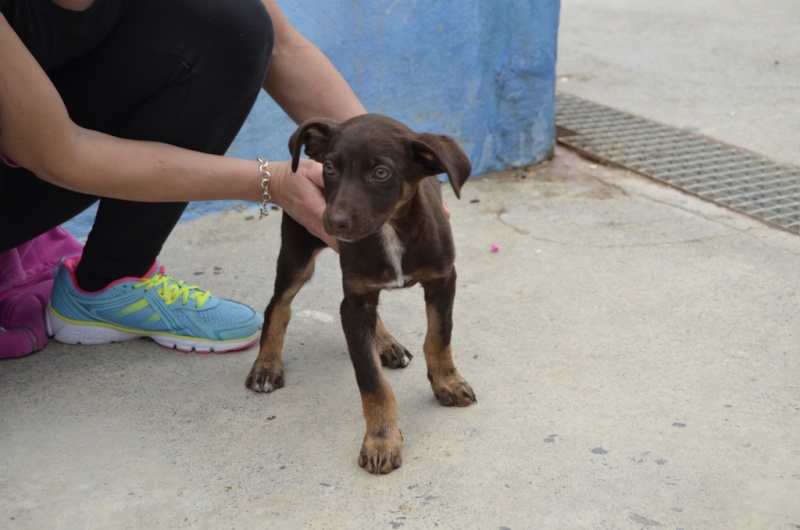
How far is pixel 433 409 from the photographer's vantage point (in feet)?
9.58

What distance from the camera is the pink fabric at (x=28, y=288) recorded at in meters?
3.28

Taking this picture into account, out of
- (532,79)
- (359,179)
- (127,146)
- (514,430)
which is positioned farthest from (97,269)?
(532,79)

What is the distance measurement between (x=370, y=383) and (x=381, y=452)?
0.67 feet

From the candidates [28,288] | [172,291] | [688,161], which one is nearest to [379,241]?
[172,291]

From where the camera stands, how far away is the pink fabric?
328 cm

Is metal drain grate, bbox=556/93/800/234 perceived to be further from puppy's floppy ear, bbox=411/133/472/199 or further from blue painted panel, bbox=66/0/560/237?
puppy's floppy ear, bbox=411/133/472/199

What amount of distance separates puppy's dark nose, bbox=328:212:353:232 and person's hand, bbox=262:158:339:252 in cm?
25

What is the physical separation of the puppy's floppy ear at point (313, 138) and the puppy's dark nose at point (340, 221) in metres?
0.25

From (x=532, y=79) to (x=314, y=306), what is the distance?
2.06m

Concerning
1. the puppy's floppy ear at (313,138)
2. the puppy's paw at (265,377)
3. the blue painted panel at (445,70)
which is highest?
the puppy's floppy ear at (313,138)

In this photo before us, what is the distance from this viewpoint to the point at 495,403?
291 centimetres

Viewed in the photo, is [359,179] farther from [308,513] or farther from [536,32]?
[536,32]

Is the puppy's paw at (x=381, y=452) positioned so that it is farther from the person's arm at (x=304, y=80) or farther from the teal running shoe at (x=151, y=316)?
the person's arm at (x=304, y=80)

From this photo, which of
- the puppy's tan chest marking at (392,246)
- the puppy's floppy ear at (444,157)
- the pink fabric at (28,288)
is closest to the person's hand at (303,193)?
the puppy's tan chest marking at (392,246)
